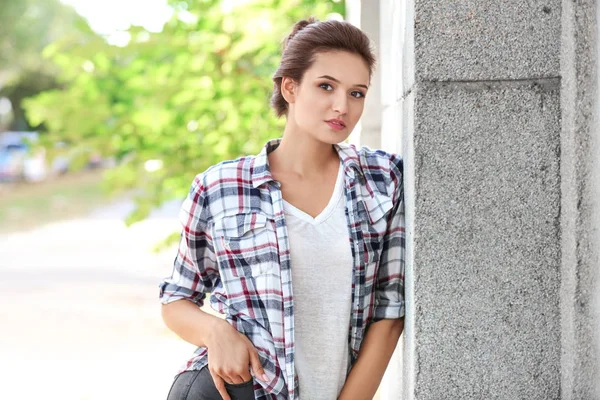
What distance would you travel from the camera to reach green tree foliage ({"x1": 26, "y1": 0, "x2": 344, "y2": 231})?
16.6 feet

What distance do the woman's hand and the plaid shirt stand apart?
0.11ft

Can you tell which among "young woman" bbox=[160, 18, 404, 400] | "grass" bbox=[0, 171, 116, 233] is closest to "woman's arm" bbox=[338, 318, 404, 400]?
"young woman" bbox=[160, 18, 404, 400]

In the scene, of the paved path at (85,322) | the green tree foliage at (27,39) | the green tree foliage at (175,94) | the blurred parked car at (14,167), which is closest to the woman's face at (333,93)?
the green tree foliage at (175,94)

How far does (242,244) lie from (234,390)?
0.41 m

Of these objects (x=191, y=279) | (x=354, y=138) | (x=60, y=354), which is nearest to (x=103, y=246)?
(x=60, y=354)

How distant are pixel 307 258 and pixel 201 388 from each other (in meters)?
0.49

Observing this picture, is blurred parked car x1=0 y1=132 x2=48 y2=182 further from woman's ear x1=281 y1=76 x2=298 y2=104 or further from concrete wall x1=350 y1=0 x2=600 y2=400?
concrete wall x1=350 y1=0 x2=600 y2=400

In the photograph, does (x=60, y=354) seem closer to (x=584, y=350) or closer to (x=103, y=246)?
(x=584, y=350)

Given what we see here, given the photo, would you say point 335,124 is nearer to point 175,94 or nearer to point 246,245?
point 246,245

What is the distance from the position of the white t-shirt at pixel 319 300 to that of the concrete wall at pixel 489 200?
0.33 m

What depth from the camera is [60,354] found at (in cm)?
828

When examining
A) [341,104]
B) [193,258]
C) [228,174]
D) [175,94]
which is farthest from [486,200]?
[175,94]

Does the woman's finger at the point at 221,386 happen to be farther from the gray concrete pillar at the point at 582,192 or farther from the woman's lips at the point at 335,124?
the gray concrete pillar at the point at 582,192

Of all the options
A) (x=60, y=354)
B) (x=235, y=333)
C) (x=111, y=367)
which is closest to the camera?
(x=235, y=333)
